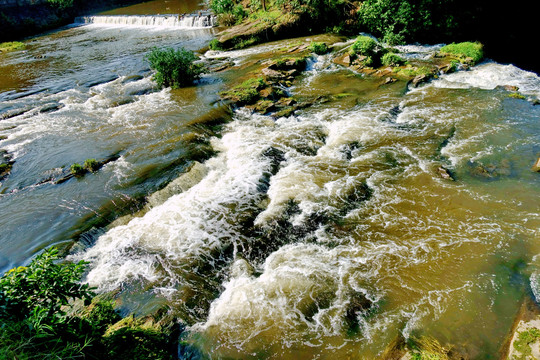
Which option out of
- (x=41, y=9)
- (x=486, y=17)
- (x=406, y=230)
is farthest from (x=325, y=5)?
(x=41, y=9)

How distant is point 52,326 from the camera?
405cm

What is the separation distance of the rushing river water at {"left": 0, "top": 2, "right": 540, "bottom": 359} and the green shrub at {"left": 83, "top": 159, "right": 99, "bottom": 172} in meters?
0.69

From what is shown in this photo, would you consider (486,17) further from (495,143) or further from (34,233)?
(34,233)

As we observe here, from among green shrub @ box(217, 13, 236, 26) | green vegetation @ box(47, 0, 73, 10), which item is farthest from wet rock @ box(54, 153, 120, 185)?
green vegetation @ box(47, 0, 73, 10)

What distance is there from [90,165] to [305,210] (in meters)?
8.44

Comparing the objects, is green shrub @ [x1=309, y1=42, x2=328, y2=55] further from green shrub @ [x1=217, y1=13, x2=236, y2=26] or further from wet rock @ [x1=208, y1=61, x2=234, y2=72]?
green shrub @ [x1=217, y1=13, x2=236, y2=26]

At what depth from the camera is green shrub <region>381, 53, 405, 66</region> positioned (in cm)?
1773

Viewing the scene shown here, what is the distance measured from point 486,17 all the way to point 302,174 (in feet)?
66.7

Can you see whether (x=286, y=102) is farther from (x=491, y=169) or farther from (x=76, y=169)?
(x=76, y=169)

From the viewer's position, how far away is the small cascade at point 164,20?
31969mm

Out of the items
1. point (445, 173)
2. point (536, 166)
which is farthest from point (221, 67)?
point (536, 166)

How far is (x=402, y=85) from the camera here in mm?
15836

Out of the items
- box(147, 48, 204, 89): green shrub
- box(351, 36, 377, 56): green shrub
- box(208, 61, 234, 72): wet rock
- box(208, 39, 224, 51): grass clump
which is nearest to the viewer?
box(147, 48, 204, 89): green shrub

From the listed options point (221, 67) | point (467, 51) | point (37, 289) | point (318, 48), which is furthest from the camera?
point (318, 48)
